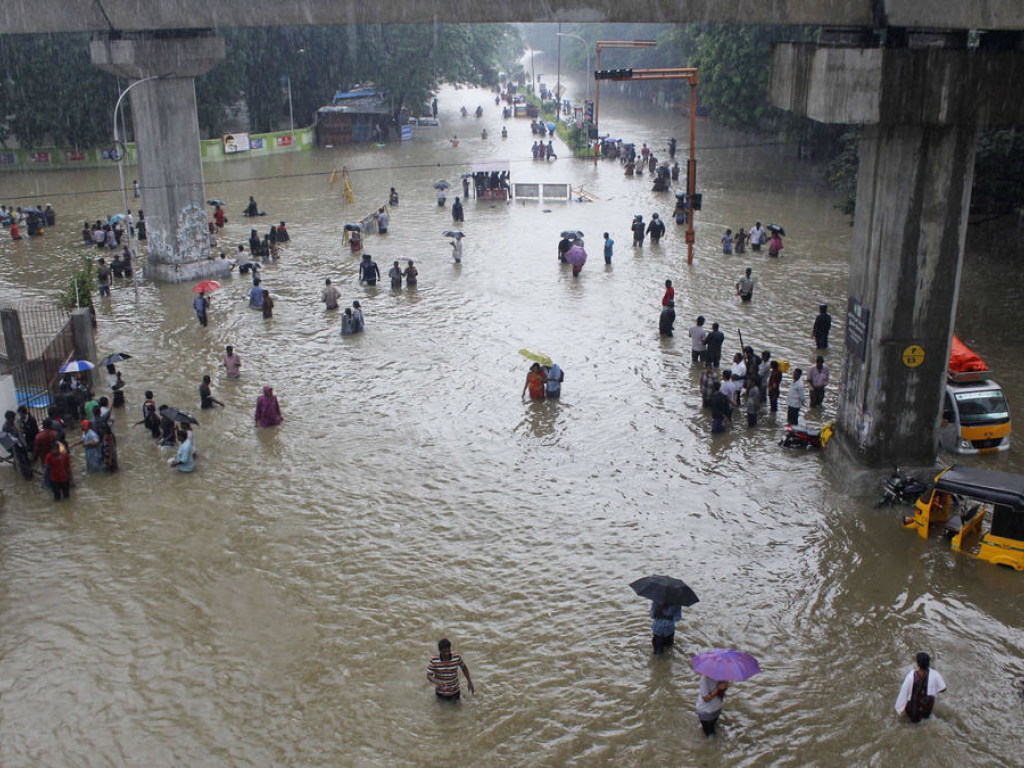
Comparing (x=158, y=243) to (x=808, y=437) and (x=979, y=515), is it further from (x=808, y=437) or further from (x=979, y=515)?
(x=979, y=515)

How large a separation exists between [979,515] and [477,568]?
7322 millimetres

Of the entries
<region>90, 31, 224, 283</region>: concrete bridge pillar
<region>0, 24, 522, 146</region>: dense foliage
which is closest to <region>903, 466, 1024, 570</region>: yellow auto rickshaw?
<region>90, 31, 224, 283</region>: concrete bridge pillar

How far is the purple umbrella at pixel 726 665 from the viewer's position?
1017 cm

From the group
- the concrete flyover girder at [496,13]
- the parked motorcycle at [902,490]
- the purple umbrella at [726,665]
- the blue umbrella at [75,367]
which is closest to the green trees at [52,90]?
the concrete flyover girder at [496,13]

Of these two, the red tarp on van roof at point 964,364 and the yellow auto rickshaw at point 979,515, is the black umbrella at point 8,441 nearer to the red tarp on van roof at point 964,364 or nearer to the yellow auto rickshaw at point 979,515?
the yellow auto rickshaw at point 979,515

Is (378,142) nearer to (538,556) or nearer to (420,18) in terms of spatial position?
(420,18)

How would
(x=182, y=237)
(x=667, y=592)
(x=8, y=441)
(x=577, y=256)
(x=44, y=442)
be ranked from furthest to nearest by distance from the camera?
(x=182, y=237) < (x=577, y=256) < (x=44, y=442) < (x=8, y=441) < (x=667, y=592)

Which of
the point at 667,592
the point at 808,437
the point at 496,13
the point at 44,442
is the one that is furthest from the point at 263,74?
the point at 667,592

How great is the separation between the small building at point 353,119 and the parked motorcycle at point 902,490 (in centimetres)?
5272

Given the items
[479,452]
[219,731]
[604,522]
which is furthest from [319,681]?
[479,452]

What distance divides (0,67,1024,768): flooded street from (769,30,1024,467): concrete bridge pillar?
1.75 m

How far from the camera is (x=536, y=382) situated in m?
20.2

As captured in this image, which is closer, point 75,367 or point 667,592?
point 667,592

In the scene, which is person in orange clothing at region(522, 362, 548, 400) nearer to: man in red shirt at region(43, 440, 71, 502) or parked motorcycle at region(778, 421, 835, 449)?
parked motorcycle at region(778, 421, 835, 449)
